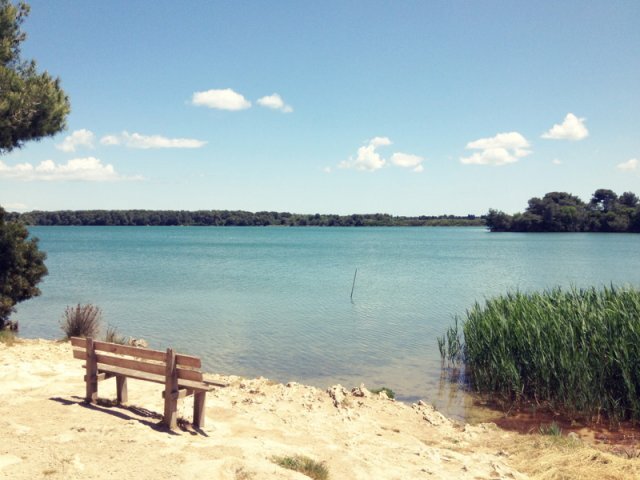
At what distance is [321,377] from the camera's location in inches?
627

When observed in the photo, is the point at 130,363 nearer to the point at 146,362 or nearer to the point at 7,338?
the point at 146,362

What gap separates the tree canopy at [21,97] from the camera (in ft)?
43.9

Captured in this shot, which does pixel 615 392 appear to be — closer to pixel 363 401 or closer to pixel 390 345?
pixel 363 401

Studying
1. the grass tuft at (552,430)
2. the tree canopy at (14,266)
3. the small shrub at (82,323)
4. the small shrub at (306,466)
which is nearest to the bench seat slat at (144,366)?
the small shrub at (306,466)

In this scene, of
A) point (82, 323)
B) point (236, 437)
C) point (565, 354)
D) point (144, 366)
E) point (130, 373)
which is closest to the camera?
point (236, 437)

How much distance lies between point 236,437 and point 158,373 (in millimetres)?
1705

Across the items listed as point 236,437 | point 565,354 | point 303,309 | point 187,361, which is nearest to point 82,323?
point 187,361

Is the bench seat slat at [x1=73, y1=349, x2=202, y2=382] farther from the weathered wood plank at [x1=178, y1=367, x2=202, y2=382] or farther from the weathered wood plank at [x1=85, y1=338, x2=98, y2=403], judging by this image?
the weathered wood plank at [x1=85, y1=338, x2=98, y2=403]

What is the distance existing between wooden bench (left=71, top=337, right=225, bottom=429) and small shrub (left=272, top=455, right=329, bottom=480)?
67.7 inches

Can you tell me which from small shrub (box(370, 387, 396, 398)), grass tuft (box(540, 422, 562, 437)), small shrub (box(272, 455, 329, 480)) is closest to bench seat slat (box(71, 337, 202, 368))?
small shrub (box(272, 455, 329, 480))

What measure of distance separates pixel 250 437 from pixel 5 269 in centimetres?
1218

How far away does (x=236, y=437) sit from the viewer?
8703 mm

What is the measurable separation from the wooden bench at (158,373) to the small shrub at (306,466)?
172cm

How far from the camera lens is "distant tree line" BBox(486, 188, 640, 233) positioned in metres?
134
